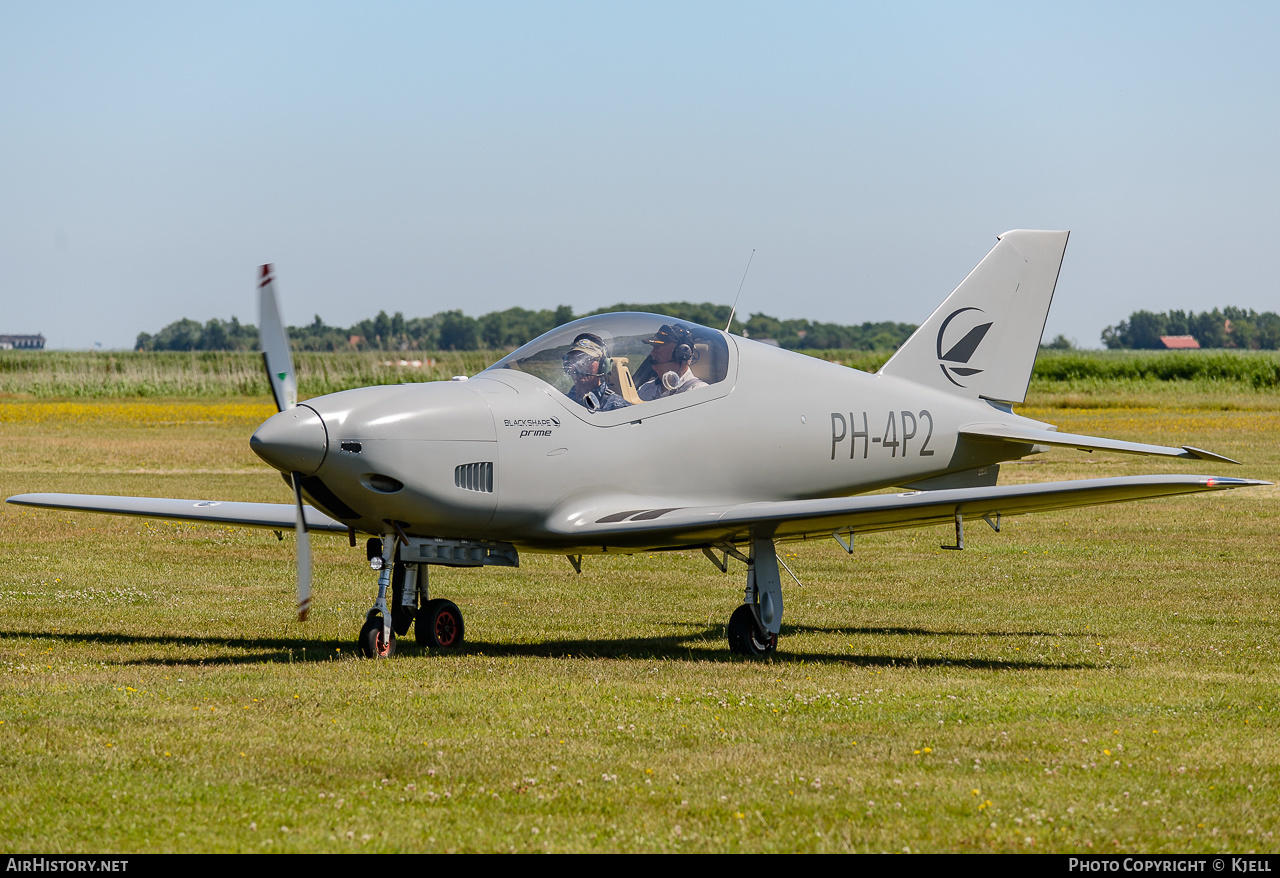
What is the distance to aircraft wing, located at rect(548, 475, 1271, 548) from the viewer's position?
9648mm

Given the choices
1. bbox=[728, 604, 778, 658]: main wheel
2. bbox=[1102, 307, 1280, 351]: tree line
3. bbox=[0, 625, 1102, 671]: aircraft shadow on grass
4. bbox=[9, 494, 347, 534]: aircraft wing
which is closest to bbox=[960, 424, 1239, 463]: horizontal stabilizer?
bbox=[0, 625, 1102, 671]: aircraft shadow on grass

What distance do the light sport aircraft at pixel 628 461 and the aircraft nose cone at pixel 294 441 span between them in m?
0.02

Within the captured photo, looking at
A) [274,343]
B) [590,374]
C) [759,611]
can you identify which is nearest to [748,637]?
[759,611]

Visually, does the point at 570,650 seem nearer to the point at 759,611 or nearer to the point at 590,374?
the point at 759,611

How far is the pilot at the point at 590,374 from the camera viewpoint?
35.1 ft

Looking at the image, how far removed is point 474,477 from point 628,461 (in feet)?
4.49

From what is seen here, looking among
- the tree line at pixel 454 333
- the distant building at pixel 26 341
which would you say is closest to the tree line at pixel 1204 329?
the tree line at pixel 454 333

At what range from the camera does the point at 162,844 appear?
5.45 meters

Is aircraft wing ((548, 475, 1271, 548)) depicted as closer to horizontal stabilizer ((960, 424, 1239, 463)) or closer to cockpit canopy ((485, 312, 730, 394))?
cockpit canopy ((485, 312, 730, 394))

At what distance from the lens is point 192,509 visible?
12125 mm

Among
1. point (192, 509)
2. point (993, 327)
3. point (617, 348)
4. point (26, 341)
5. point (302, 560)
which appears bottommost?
point (302, 560)

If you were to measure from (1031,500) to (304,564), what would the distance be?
5123 mm

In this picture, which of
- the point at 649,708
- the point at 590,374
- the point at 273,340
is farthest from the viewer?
the point at 590,374

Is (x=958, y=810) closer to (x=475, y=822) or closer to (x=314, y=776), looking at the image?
A: (x=475, y=822)
